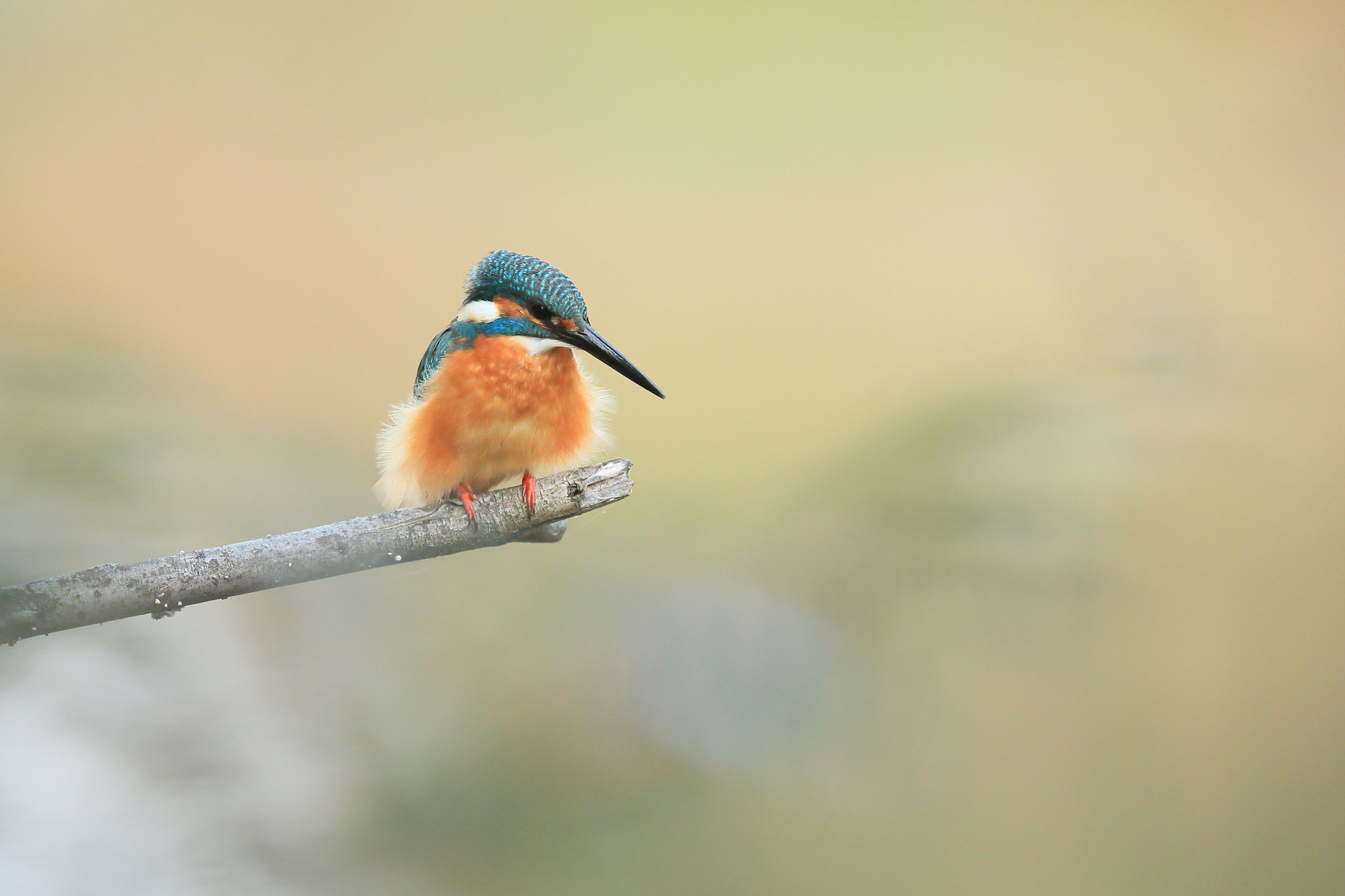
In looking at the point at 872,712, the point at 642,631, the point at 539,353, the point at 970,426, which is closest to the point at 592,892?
the point at 642,631

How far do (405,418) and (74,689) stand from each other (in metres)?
0.40

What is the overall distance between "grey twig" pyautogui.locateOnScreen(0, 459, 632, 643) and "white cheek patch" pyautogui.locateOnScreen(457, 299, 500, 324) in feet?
0.67

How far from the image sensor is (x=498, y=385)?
86 cm

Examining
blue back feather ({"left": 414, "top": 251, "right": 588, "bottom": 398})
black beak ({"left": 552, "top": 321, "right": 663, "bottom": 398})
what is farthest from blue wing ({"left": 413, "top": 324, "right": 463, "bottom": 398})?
black beak ({"left": 552, "top": 321, "right": 663, "bottom": 398})

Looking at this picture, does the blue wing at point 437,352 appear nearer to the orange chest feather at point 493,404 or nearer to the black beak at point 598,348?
the orange chest feather at point 493,404

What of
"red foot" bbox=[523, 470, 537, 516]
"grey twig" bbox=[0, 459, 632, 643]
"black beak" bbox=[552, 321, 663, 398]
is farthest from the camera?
"black beak" bbox=[552, 321, 663, 398]

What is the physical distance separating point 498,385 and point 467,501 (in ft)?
0.45

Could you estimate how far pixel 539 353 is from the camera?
34.4 inches

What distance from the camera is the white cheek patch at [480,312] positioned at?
88 cm

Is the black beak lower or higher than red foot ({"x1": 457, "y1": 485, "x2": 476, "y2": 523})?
higher

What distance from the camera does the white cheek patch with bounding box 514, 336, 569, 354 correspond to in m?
0.86

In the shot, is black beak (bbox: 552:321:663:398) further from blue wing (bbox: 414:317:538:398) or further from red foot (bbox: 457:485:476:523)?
red foot (bbox: 457:485:476:523)

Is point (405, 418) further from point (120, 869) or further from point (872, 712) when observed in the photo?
point (872, 712)

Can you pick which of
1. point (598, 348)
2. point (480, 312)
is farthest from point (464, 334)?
point (598, 348)
